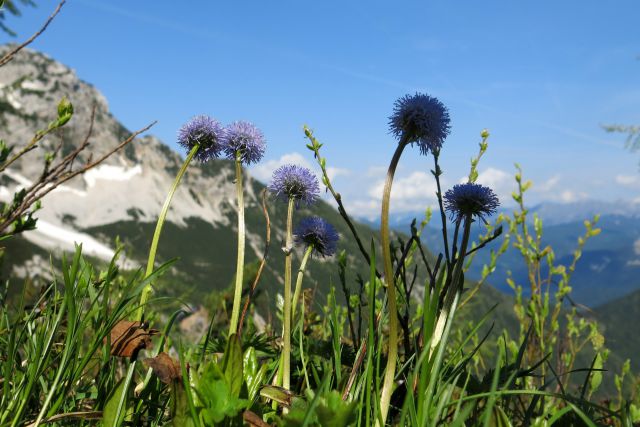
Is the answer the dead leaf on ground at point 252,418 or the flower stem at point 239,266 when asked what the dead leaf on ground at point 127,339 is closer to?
the flower stem at point 239,266

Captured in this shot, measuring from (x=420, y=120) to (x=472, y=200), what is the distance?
0.46 metres

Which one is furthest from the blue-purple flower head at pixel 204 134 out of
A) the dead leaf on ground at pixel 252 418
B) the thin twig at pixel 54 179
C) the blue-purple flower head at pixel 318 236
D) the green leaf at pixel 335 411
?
the green leaf at pixel 335 411

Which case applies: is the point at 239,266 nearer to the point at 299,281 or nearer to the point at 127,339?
the point at 299,281

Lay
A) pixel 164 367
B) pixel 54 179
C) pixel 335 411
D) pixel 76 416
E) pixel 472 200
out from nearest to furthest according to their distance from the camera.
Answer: pixel 335 411
pixel 164 367
pixel 76 416
pixel 472 200
pixel 54 179

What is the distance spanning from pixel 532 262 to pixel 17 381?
14.1 feet

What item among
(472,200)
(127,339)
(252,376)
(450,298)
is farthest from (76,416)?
(472,200)

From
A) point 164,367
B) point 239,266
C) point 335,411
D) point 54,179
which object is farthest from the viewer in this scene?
point 54,179

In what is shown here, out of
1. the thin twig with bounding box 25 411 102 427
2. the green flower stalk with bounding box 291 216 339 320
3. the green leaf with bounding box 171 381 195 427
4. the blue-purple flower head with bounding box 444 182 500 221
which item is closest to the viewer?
the green leaf with bounding box 171 381 195 427

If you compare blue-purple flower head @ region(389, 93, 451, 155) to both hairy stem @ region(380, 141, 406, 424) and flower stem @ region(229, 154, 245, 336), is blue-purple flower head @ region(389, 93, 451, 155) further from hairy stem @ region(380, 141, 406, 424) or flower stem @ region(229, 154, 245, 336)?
flower stem @ region(229, 154, 245, 336)

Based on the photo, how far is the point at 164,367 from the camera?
164 centimetres

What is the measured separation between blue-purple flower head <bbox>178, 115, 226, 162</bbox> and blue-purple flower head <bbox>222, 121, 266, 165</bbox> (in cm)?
5

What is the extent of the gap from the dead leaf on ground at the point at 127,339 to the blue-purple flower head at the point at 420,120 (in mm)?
1316

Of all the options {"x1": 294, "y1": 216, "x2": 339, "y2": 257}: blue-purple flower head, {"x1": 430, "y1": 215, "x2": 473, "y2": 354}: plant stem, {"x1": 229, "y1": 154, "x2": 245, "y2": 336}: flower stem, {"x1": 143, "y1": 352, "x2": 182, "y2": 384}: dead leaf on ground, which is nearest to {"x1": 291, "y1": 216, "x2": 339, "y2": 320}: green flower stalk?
{"x1": 294, "y1": 216, "x2": 339, "y2": 257}: blue-purple flower head

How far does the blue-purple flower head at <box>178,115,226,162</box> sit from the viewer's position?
8.56ft
